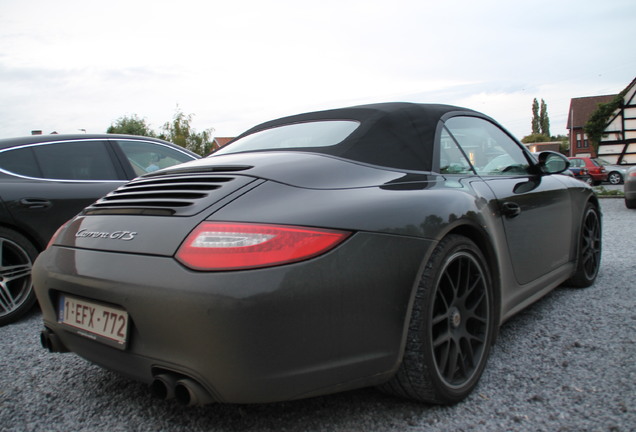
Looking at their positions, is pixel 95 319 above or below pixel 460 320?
above

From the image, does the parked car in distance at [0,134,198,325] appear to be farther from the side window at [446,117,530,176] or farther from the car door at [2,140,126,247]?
the side window at [446,117,530,176]

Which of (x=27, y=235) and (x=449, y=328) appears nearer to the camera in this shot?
(x=449, y=328)

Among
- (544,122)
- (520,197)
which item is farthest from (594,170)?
(544,122)

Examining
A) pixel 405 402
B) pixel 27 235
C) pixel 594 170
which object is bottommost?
pixel 594 170

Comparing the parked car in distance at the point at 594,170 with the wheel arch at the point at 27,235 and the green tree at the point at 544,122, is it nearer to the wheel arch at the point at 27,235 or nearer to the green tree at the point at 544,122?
the wheel arch at the point at 27,235

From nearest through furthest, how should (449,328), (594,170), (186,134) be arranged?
(449,328), (594,170), (186,134)

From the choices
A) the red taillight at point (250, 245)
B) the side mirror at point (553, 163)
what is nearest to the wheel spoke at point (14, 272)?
the red taillight at point (250, 245)

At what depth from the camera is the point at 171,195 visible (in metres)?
1.98

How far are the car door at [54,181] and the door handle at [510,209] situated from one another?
300 cm

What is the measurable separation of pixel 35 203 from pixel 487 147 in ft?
10.3

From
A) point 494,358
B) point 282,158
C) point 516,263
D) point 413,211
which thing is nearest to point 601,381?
point 494,358

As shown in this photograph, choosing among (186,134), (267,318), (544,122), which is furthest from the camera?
(544,122)

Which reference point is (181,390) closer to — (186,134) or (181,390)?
Answer: (181,390)

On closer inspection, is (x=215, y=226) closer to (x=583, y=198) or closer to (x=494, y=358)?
(x=494, y=358)
